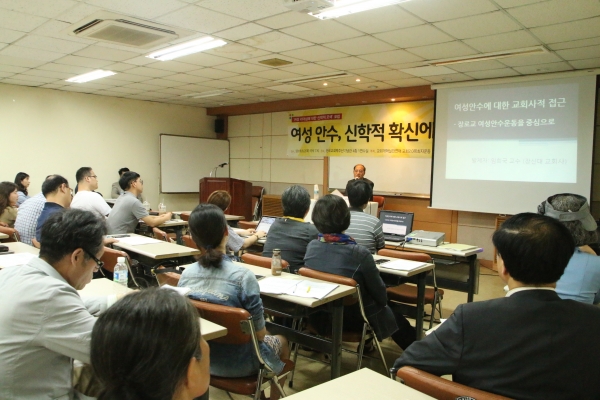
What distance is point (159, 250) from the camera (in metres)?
3.83

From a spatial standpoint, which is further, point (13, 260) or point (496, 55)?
point (496, 55)

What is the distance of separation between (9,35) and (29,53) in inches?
31.7

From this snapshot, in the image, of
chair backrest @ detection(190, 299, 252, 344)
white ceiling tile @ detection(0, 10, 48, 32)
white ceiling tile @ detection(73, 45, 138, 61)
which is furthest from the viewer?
white ceiling tile @ detection(73, 45, 138, 61)

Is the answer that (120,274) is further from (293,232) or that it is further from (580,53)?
A: (580,53)

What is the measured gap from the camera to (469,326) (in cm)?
132

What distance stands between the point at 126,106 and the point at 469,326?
→ 8.95 meters

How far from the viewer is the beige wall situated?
7.58m

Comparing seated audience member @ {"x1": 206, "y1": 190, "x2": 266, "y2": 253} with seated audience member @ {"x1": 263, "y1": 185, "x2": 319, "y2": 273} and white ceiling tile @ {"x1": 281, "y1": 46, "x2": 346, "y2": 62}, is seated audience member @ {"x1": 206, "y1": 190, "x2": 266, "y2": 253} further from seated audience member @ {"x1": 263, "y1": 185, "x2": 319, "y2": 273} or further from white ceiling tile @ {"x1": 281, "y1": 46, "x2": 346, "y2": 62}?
white ceiling tile @ {"x1": 281, "y1": 46, "x2": 346, "y2": 62}

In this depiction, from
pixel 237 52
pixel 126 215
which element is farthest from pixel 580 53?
pixel 126 215

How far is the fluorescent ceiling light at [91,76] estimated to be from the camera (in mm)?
6391

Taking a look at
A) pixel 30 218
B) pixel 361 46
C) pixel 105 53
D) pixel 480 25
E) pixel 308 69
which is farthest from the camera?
pixel 308 69

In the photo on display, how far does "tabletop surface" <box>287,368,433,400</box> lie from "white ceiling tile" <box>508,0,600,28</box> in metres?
3.29

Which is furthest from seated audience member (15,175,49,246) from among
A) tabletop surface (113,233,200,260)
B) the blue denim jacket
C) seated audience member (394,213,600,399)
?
seated audience member (394,213,600,399)

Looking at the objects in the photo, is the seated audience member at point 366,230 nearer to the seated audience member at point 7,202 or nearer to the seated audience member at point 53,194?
the seated audience member at point 53,194
